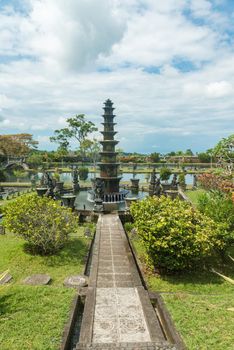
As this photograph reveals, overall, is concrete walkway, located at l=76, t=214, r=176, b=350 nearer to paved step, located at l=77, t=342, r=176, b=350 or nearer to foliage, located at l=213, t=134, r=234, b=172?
paved step, located at l=77, t=342, r=176, b=350

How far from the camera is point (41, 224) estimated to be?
1138 centimetres

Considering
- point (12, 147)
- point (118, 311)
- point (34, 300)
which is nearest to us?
point (118, 311)

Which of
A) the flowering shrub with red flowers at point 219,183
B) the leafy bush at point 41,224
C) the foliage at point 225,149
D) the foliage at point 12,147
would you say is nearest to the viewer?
the leafy bush at point 41,224

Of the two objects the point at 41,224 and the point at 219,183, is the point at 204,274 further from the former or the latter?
the point at 41,224

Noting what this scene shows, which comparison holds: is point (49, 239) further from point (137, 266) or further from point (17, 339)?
point (17, 339)

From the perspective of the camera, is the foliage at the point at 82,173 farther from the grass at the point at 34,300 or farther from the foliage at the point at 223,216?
the foliage at the point at 223,216

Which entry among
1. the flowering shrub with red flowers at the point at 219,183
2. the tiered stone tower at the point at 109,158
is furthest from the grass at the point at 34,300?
the tiered stone tower at the point at 109,158

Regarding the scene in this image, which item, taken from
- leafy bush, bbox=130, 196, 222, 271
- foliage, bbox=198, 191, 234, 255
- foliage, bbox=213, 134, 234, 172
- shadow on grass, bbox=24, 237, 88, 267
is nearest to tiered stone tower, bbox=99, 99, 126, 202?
foliage, bbox=213, 134, 234, 172

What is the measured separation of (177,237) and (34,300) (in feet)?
14.6

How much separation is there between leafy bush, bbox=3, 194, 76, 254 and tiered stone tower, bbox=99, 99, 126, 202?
537 inches

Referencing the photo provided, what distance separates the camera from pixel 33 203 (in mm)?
11914

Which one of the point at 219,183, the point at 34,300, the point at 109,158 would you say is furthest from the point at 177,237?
the point at 109,158

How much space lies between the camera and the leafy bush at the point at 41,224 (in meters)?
11.1

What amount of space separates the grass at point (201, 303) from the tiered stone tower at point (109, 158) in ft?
48.4
